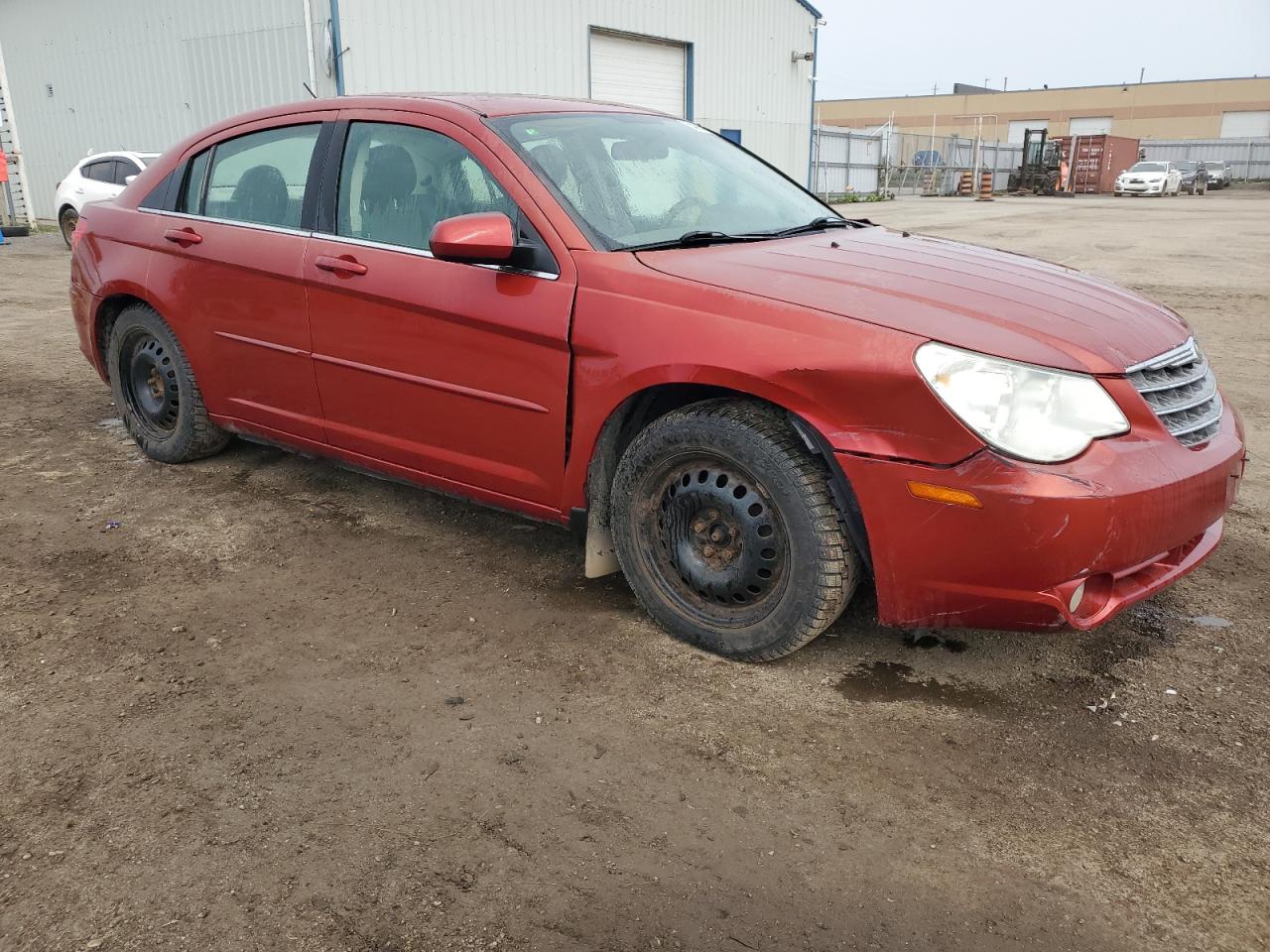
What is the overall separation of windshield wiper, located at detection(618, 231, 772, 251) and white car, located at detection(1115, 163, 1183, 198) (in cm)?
4370

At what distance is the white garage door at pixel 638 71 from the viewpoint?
21.4 m

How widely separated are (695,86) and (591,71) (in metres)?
3.67

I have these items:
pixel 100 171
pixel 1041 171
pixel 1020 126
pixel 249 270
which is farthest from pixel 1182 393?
pixel 1020 126

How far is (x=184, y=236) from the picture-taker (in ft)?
14.3

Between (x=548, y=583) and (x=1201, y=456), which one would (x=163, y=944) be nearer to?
(x=548, y=583)

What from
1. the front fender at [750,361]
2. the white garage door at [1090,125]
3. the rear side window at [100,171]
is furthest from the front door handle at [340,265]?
the white garage door at [1090,125]

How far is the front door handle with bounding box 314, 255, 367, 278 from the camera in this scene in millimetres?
3689

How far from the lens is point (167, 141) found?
19.9 m

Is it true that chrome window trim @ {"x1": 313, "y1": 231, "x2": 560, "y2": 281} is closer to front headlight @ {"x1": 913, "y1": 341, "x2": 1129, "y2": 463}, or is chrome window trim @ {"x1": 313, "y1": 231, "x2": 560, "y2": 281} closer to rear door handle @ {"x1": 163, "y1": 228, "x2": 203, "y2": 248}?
rear door handle @ {"x1": 163, "y1": 228, "x2": 203, "y2": 248}

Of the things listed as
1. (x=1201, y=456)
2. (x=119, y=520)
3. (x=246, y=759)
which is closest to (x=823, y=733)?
(x=1201, y=456)

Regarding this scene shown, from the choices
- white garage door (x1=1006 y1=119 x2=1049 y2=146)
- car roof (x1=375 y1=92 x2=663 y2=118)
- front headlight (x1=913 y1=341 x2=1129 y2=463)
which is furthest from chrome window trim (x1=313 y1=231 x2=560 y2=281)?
white garage door (x1=1006 y1=119 x2=1049 y2=146)

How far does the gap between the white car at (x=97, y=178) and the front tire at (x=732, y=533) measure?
13791 mm

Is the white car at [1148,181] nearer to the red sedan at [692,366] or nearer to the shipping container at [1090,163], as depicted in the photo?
the shipping container at [1090,163]

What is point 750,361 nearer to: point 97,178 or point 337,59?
point 97,178
